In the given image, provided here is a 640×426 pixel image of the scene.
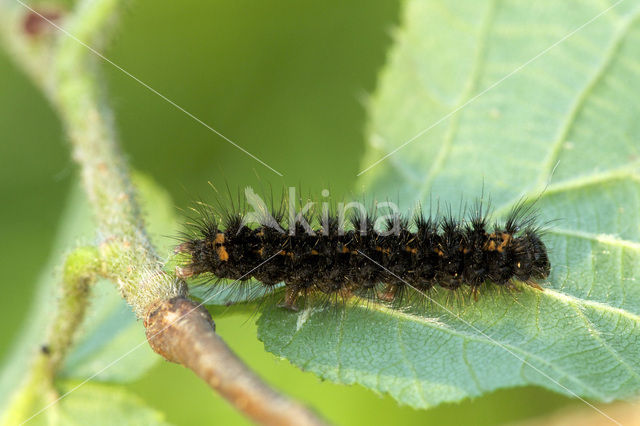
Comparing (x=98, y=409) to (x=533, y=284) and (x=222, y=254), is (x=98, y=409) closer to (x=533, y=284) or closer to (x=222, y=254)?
(x=222, y=254)

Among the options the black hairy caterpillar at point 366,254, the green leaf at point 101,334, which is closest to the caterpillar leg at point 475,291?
the black hairy caterpillar at point 366,254

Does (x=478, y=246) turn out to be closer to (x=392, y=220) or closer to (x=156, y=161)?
(x=392, y=220)

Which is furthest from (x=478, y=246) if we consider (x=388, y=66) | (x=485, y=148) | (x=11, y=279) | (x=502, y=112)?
(x=11, y=279)

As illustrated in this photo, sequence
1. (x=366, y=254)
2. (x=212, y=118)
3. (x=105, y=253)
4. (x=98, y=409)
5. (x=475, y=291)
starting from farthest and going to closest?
(x=212, y=118) → (x=366, y=254) → (x=475, y=291) → (x=98, y=409) → (x=105, y=253)

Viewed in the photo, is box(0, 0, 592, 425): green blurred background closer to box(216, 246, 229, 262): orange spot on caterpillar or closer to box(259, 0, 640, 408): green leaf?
box(259, 0, 640, 408): green leaf

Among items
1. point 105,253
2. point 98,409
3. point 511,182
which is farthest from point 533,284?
point 98,409

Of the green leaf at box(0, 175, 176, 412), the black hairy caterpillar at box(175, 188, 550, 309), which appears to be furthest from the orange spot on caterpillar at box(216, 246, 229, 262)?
the green leaf at box(0, 175, 176, 412)
